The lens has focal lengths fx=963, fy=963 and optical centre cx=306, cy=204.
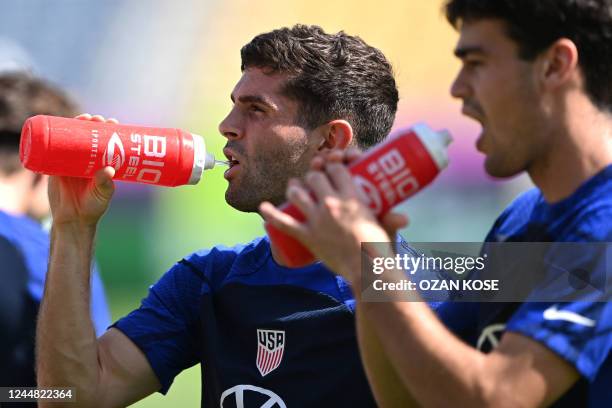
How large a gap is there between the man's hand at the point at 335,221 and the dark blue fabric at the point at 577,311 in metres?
0.26

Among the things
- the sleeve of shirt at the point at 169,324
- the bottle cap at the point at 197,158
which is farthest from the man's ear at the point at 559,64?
the sleeve of shirt at the point at 169,324

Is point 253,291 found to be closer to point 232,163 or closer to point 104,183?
point 232,163

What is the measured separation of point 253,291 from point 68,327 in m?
0.46

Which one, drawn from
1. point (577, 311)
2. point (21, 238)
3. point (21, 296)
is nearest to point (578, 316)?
point (577, 311)

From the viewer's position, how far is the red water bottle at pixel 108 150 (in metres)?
2.21

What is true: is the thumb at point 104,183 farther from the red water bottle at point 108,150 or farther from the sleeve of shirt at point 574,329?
the sleeve of shirt at point 574,329

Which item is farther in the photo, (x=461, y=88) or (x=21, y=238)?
(x=21, y=238)

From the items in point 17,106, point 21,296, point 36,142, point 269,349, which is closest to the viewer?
point 36,142

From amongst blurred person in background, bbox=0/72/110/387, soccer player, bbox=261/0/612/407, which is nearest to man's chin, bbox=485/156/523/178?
soccer player, bbox=261/0/612/407

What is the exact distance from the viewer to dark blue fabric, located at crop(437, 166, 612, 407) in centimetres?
150

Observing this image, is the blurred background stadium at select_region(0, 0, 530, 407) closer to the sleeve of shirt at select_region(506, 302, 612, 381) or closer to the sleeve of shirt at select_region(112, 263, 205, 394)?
the sleeve of shirt at select_region(112, 263, 205, 394)

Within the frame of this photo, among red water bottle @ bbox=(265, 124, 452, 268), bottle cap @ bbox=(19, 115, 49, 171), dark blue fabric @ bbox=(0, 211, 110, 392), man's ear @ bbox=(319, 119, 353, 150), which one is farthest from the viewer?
dark blue fabric @ bbox=(0, 211, 110, 392)

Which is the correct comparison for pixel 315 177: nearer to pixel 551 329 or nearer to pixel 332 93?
pixel 551 329

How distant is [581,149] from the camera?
1.65 m
